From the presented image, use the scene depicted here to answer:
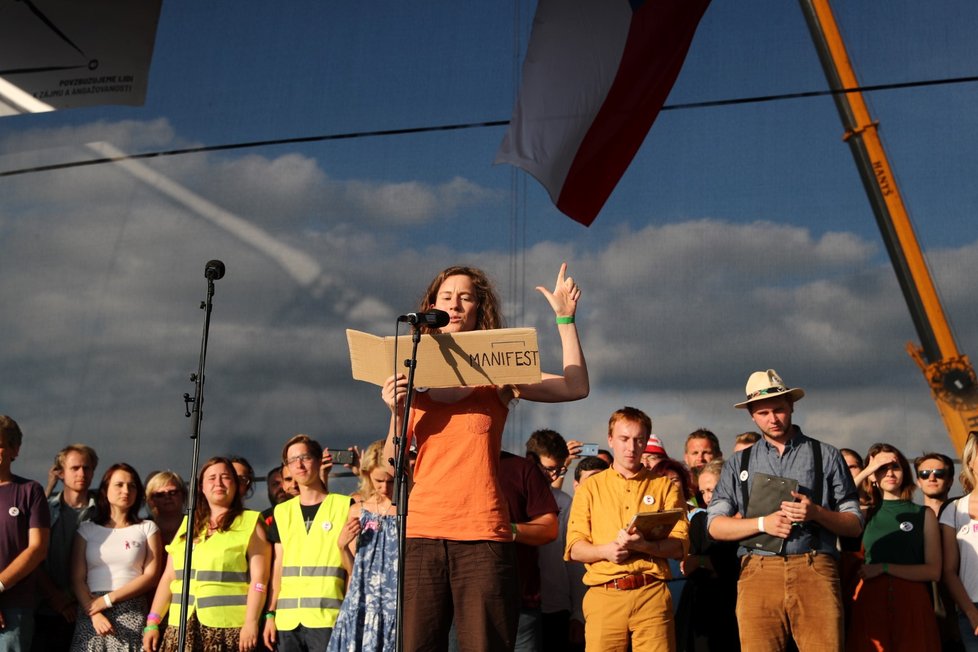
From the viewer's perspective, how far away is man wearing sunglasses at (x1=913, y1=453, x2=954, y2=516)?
165 inches

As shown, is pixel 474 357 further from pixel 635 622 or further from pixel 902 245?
pixel 902 245

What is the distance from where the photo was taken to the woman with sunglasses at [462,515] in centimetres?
246

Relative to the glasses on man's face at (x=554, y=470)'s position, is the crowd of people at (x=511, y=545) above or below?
below

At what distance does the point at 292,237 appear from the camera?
5875 mm

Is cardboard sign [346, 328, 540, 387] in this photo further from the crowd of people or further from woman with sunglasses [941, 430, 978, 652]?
woman with sunglasses [941, 430, 978, 652]

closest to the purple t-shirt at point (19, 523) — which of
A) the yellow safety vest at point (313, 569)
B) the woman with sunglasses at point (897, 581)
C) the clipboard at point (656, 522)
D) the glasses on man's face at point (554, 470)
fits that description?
the yellow safety vest at point (313, 569)

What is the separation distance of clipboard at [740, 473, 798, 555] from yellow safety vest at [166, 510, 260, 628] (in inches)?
73.7

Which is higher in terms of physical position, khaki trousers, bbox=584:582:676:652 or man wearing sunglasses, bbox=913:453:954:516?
man wearing sunglasses, bbox=913:453:954:516

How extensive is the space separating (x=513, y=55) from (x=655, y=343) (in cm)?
174

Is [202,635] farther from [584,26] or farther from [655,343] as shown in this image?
[584,26]

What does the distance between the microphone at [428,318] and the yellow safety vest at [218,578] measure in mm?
1998

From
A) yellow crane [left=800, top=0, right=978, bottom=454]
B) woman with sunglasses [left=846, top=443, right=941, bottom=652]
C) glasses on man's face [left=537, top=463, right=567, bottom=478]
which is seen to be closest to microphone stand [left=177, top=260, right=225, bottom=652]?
glasses on man's face [left=537, top=463, right=567, bottom=478]

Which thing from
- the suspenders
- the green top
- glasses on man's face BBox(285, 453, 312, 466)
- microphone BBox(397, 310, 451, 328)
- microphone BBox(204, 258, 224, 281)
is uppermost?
microphone BBox(204, 258, 224, 281)

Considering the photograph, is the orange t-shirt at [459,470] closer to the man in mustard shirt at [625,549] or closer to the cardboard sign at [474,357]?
the cardboard sign at [474,357]
